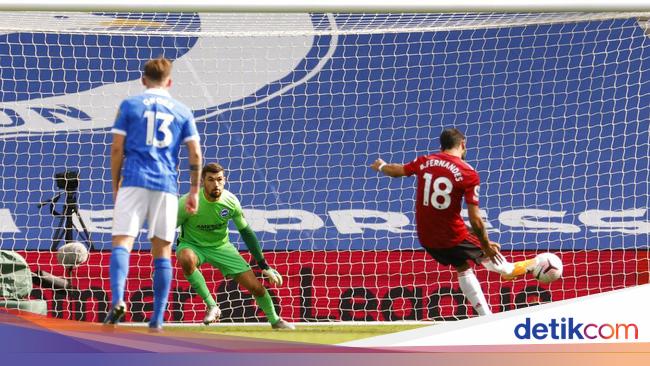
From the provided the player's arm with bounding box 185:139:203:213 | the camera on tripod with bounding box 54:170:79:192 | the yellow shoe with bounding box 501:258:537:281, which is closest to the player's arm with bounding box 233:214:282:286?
the yellow shoe with bounding box 501:258:537:281

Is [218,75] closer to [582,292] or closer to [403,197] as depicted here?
[403,197]

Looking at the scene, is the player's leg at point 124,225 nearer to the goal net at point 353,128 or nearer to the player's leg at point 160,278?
the player's leg at point 160,278

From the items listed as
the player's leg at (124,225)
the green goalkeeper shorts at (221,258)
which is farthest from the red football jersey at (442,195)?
the player's leg at (124,225)

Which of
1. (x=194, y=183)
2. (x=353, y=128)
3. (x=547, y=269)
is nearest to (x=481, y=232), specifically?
(x=547, y=269)

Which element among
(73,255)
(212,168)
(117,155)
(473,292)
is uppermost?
(212,168)

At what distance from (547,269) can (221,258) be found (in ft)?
9.19

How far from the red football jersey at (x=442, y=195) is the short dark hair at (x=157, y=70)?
259 centimetres

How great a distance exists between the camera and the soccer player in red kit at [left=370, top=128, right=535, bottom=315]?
8352 millimetres

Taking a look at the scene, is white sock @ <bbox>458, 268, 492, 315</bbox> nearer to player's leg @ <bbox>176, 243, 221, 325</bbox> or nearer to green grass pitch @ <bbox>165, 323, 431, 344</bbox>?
green grass pitch @ <bbox>165, 323, 431, 344</bbox>

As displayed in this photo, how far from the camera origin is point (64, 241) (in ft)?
38.3

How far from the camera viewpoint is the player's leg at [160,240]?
6.44m

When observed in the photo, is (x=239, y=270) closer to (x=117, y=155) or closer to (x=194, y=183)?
(x=194, y=183)

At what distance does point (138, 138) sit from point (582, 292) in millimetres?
6464

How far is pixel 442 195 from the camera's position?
8.48 metres
